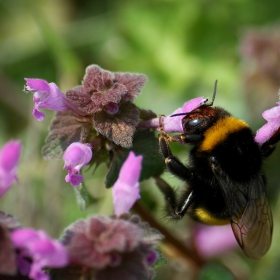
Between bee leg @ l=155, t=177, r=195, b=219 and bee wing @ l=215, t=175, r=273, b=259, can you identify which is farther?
bee leg @ l=155, t=177, r=195, b=219

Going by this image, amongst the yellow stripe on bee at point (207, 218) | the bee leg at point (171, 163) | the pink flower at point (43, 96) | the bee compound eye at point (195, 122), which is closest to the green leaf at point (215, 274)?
the yellow stripe on bee at point (207, 218)

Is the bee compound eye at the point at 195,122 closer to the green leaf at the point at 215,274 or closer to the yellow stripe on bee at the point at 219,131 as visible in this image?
the yellow stripe on bee at the point at 219,131

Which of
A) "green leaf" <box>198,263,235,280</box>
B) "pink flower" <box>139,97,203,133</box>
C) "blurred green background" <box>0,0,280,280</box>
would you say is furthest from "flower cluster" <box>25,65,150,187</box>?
"blurred green background" <box>0,0,280,280</box>

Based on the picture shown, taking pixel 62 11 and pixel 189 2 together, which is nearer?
pixel 189 2

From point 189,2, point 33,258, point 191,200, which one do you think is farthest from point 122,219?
point 189,2

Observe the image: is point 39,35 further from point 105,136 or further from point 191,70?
point 105,136

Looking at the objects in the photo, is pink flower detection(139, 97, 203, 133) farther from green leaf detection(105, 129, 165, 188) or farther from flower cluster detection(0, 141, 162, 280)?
flower cluster detection(0, 141, 162, 280)
